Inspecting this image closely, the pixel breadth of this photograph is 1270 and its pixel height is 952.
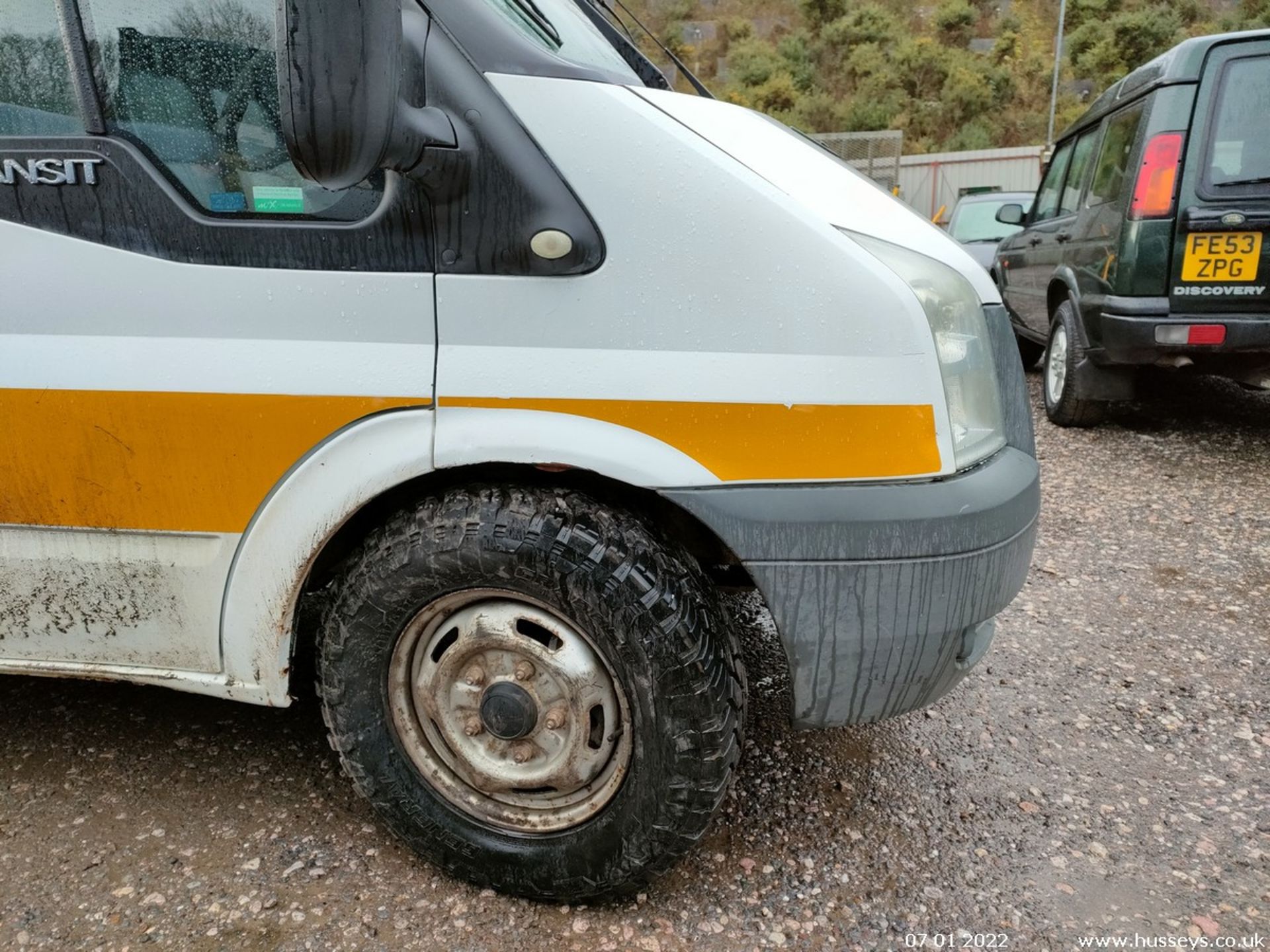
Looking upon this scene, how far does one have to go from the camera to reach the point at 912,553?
167cm

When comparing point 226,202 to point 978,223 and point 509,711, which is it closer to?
point 509,711

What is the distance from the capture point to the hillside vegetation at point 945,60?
35.3m

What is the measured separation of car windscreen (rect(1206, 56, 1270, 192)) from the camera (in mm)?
4355

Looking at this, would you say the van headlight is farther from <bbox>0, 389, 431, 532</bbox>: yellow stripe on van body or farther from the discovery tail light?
the discovery tail light

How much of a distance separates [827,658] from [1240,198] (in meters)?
3.96

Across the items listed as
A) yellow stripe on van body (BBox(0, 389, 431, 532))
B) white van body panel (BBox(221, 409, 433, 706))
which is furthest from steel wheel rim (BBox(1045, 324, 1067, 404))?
yellow stripe on van body (BBox(0, 389, 431, 532))

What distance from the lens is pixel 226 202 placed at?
5.68 feet

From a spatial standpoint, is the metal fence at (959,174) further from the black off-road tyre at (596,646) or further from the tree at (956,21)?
the black off-road tyre at (596,646)

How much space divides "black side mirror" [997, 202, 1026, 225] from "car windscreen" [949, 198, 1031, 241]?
304 centimetres

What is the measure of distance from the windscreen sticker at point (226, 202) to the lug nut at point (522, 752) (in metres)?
1.17

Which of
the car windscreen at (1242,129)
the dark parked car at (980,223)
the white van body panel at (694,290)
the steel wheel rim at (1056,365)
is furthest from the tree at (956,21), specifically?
the white van body panel at (694,290)

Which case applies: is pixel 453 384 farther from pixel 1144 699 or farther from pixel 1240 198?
pixel 1240 198

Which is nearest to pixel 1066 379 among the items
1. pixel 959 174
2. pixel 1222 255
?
pixel 1222 255

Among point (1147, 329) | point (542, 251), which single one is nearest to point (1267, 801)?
point (542, 251)
